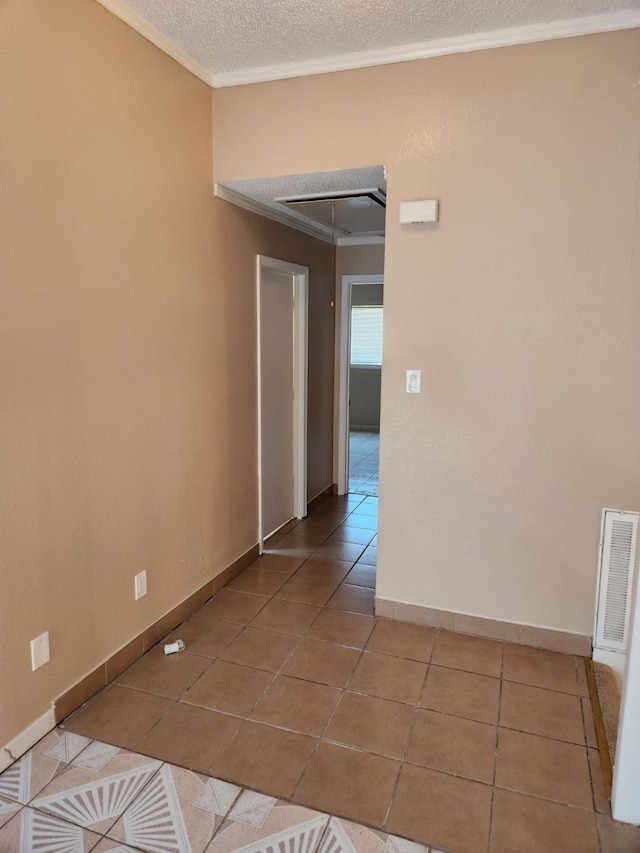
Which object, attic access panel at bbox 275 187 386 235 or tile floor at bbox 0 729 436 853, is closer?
tile floor at bbox 0 729 436 853

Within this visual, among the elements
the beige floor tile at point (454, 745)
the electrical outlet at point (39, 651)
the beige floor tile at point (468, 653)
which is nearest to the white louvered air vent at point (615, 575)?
the beige floor tile at point (468, 653)

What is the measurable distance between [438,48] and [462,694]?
2824 millimetres

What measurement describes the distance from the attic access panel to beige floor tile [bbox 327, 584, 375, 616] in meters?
2.29

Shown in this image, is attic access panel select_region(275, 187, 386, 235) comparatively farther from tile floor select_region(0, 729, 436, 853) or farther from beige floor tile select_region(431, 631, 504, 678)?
tile floor select_region(0, 729, 436, 853)

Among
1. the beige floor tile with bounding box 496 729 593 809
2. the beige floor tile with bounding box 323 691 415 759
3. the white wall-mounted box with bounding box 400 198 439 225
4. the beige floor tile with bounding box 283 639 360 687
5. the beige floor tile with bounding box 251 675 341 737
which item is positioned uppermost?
the white wall-mounted box with bounding box 400 198 439 225

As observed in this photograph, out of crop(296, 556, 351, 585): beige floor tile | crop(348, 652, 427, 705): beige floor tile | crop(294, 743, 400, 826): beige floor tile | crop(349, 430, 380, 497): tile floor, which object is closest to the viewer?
crop(294, 743, 400, 826): beige floor tile

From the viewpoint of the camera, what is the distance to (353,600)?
3244 mm

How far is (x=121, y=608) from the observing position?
2531 millimetres

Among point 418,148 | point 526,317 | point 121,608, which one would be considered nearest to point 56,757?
point 121,608

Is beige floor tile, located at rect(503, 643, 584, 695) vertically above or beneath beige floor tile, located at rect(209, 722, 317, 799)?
above

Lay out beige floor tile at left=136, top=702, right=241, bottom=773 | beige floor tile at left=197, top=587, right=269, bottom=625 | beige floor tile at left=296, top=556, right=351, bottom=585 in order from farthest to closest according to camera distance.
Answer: beige floor tile at left=296, top=556, right=351, bottom=585 < beige floor tile at left=197, top=587, right=269, bottom=625 < beige floor tile at left=136, top=702, right=241, bottom=773

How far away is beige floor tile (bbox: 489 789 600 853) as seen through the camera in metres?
1.71

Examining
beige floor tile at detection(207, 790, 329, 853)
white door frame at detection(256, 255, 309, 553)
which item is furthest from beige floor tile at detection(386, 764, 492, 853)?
white door frame at detection(256, 255, 309, 553)

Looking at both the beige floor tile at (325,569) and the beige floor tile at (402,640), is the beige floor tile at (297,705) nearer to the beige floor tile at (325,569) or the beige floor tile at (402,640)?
the beige floor tile at (402,640)
